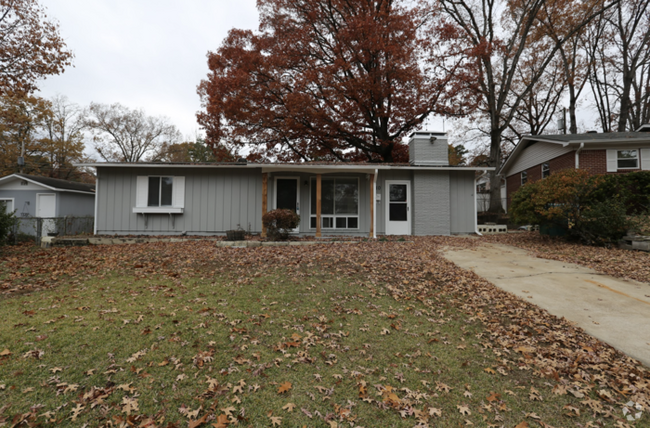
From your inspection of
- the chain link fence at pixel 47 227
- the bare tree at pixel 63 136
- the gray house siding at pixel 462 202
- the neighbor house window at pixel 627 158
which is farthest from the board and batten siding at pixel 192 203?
the bare tree at pixel 63 136

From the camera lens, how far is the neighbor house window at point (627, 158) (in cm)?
1391

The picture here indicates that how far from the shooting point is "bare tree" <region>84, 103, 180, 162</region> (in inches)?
1158

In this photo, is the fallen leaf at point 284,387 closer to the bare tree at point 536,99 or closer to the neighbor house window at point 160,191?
the neighbor house window at point 160,191

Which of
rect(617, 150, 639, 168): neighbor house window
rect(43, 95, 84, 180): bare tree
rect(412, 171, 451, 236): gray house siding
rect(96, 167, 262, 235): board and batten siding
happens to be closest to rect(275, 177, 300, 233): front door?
rect(96, 167, 262, 235): board and batten siding

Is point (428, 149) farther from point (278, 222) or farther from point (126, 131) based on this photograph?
point (126, 131)

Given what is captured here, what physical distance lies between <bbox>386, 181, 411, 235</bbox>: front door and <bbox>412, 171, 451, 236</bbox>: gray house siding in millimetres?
280

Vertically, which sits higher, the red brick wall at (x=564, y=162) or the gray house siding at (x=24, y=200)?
the red brick wall at (x=564, y=162)

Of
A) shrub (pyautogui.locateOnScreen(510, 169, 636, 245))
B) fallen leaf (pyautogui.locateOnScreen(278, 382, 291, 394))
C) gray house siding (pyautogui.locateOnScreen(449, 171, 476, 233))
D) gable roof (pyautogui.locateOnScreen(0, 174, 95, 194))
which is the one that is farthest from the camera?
gable roof (pyautogui.locateOnScreen(0, 174, 95, 194))

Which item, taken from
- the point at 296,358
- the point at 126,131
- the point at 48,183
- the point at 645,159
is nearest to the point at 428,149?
the point at 645,159

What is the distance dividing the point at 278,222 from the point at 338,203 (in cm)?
309

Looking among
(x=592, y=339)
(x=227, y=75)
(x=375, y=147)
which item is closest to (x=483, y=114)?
(x=375, y=147)

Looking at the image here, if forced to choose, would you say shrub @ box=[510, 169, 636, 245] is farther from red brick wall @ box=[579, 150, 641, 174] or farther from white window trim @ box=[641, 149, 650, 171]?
white window trim @ box=[641, 149, 650, 171]

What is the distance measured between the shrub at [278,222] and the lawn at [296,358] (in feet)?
13.6

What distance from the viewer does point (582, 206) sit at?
8.91 metres
